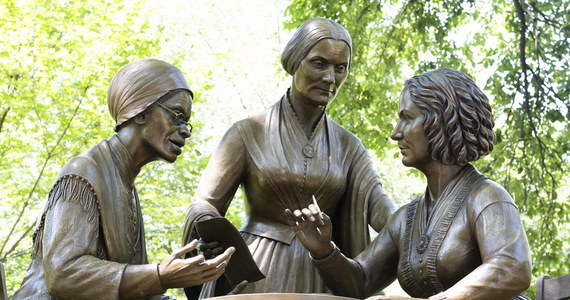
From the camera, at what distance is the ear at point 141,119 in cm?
689

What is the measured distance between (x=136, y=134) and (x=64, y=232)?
0.82 meters

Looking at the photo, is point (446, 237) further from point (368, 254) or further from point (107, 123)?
point (107, 123)

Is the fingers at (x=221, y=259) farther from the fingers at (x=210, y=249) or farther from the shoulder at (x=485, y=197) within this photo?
the shoulder at (x=485, y=197)

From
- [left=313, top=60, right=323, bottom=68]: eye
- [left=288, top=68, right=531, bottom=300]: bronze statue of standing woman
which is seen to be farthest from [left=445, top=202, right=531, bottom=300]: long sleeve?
[left=313, top=60, right=323, bottom=68]: eye

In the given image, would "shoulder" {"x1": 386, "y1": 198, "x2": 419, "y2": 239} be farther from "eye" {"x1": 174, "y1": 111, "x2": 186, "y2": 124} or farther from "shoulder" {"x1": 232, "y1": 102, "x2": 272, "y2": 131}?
"eye" {"x1": 174, "y1": 111, "x2": 186, "y2": 124}

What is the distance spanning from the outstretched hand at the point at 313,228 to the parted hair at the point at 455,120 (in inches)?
29.8

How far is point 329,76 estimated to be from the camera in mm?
7176

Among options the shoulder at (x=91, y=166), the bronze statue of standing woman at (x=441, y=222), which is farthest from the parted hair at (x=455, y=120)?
the shoulder at (x=91, y=166)

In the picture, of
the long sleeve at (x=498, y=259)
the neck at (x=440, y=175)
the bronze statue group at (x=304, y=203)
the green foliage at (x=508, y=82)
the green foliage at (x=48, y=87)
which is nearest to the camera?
the long sleeve at (x=498, y=259)

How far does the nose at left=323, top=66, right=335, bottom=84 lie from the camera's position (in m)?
7.17

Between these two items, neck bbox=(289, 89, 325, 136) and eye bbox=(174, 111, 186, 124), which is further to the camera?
neck bbox=(289, 89, 325, 136)

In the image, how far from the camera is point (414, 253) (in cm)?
643

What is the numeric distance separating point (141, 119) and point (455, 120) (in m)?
1.89

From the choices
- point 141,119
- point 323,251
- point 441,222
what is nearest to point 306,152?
point 323,251
